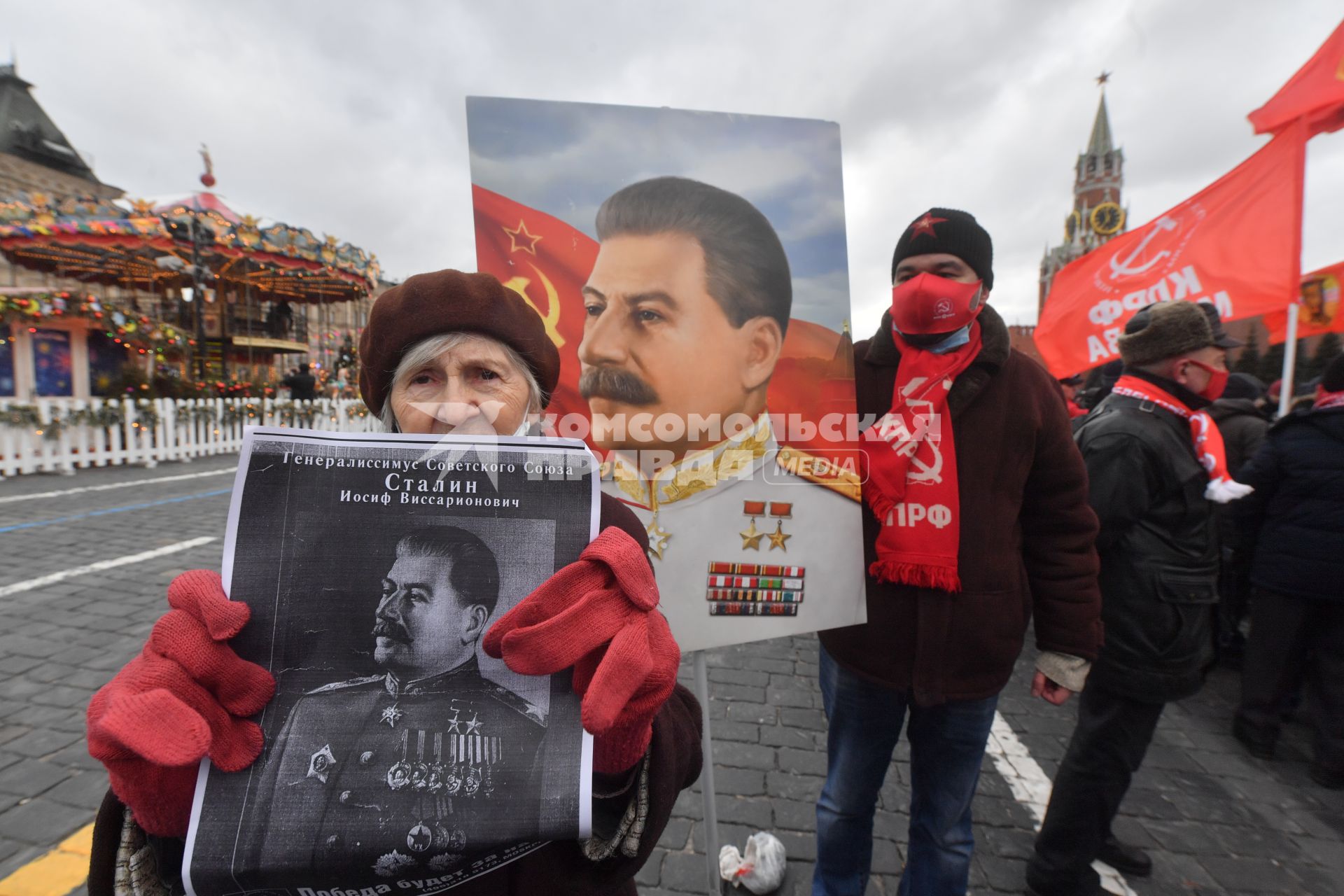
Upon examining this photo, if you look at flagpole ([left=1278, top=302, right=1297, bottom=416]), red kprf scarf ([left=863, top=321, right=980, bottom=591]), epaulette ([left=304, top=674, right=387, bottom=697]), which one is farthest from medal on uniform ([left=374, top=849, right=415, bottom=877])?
flagpole ([left=1278, top=302, right=1297, bottom=416])

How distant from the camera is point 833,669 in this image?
192 cm

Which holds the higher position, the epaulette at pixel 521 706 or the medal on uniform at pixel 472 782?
the epaulette at pixel 521 706

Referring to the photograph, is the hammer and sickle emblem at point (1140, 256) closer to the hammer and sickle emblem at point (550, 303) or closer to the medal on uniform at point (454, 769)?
the hammer and sickle emblem at point (550, 303)

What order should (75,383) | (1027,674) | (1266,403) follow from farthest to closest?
(75,383) → (1266,403) → (1027,674)

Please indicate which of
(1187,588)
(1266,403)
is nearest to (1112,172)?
(1266,403)

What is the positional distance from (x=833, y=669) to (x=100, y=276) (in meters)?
26.8

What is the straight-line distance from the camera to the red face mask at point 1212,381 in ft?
7.25

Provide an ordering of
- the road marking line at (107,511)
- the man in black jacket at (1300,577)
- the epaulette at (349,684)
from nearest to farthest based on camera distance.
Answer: the epaulette at (349,684), the man in black jacket at (1300,577), the road marking line at (107,511)

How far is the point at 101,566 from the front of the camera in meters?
5.32

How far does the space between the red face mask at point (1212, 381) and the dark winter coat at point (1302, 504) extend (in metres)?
1.59

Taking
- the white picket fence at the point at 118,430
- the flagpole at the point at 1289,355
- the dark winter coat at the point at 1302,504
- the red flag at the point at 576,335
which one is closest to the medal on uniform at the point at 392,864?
the red flag at the point at 576,335

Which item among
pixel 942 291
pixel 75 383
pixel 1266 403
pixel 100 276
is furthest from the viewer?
pixel 100 276

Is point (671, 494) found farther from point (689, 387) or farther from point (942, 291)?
point (942, 291)

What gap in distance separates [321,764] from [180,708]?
18 centimetres
